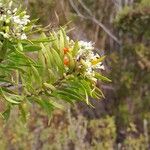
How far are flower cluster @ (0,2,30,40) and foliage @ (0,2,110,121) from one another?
0.9 inches

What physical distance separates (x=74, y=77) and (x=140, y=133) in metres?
7.37

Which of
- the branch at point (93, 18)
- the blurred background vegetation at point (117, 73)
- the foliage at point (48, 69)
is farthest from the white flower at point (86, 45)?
the branch at point (93, 18)

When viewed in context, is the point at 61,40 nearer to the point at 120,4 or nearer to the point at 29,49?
the point at 29,49

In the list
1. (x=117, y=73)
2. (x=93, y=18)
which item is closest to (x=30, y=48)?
(x=117, y=73)

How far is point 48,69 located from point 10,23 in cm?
21

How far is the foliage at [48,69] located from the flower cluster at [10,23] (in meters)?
0.02

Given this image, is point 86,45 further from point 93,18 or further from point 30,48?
point 93,18

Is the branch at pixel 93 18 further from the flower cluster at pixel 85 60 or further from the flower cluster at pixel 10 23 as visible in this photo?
the flower cluster at pixel 10 23

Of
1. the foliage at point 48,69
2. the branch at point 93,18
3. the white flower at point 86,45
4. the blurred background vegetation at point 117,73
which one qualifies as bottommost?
the foliage at point 48,69

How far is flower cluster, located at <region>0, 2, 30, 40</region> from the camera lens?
3.83 feet

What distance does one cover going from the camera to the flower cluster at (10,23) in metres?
1.17

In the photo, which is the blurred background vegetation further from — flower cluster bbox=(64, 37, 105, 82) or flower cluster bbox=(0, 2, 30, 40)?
A: flower cluster bbox=(0, 2, 30, 40)

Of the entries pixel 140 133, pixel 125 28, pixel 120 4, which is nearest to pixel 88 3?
pixel 120 4

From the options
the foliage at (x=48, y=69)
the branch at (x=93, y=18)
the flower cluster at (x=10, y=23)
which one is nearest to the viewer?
the flower cluster at (x=10, y=23)
